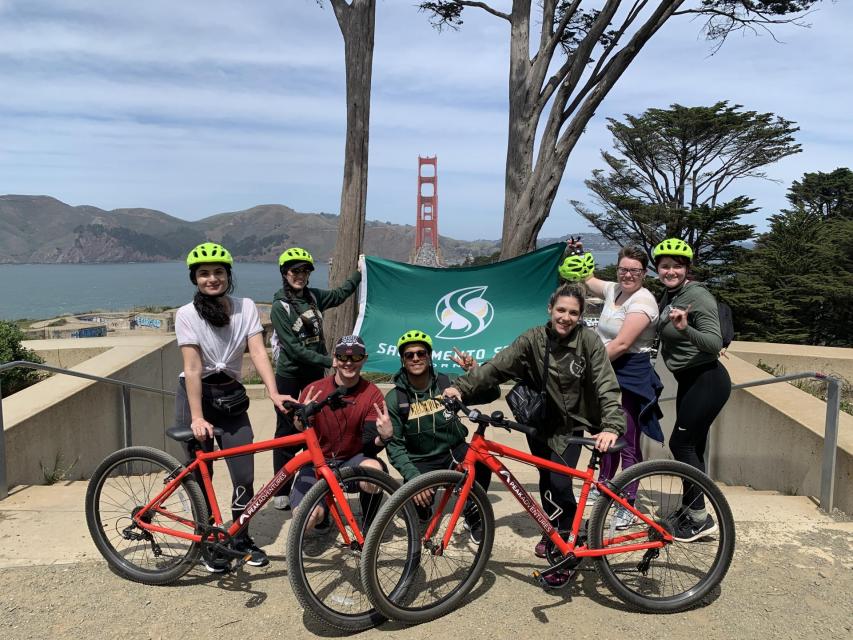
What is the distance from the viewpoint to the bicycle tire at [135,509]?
3.34m

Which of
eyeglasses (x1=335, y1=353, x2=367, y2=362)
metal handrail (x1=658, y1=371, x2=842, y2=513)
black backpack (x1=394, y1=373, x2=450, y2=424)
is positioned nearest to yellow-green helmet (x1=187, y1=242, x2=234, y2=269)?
eyeglasses (x1=335, y1=353, x2=367, y2=362)

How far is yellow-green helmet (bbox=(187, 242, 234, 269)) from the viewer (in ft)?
11.3

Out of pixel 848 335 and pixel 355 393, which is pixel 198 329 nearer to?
pixel 355 393

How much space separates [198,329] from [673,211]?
29342 mm

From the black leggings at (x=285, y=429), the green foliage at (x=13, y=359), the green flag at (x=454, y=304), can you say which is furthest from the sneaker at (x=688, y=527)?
the green foliage at (x=13, y=359)

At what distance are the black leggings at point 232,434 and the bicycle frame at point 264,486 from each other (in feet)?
0.28

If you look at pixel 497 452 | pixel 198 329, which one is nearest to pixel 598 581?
pixel 497 452

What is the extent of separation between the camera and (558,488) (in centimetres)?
344

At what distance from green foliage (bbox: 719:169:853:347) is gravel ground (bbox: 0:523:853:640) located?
928 inches

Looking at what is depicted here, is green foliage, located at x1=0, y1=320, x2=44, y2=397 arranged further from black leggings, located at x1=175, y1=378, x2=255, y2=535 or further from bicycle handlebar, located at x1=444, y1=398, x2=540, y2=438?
bicycle handlebar, located at x1=444, y1=398, x2=540, y2=438

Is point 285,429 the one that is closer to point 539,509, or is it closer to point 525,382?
point 525,382

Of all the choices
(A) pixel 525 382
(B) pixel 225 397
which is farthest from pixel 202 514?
(A) pixel 525 382

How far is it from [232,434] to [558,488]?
1.63 metres

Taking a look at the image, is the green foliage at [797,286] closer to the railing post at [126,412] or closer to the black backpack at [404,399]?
the railing post at [126,412]
